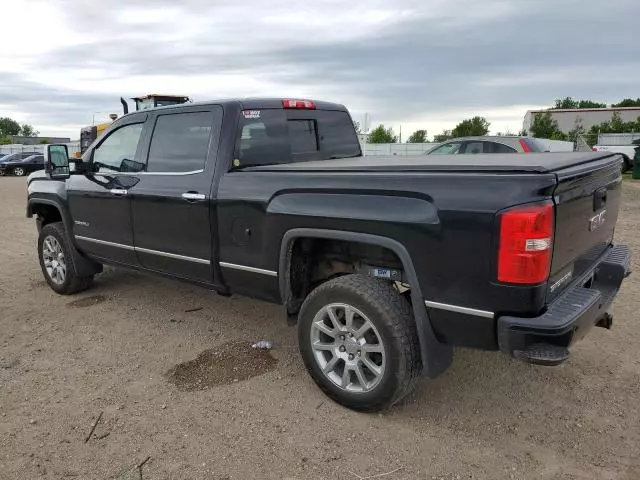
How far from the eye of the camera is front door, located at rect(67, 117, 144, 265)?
4566mm

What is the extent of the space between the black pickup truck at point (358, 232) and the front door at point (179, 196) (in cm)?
1

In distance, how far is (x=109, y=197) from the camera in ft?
15.4

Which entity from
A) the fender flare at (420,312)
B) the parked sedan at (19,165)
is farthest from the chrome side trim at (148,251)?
the parked sedan at (19,165)

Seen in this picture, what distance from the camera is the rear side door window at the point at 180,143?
400 cm

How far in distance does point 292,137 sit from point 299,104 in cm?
31

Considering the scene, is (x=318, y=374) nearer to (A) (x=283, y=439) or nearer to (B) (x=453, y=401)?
(A) (x=283, y=439)

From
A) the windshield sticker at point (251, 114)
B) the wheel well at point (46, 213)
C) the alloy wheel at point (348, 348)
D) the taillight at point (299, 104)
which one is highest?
the taillight at point (299, 104)

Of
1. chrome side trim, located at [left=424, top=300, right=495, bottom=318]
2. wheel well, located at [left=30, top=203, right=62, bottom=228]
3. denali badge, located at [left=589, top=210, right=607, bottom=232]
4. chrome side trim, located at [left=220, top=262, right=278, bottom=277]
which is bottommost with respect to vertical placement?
chrome side trim, located at [left=220, top=262, right=278, bottom=277]

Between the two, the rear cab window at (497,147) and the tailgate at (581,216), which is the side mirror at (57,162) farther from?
the rear cab window at (497,147)

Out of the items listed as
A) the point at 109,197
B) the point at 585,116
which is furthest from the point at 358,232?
the point at 585,116

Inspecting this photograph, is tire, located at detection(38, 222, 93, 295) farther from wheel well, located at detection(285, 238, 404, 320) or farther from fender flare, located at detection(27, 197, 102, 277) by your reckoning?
wheel well, located at detection(285, 238, 404, 320)

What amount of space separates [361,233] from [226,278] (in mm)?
1342

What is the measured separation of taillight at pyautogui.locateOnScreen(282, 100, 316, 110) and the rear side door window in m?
0.64

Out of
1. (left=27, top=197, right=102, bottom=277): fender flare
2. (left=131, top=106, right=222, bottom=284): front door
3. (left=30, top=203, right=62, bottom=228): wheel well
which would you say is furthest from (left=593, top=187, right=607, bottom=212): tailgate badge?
(left=30, top=203, right=62, bottom=228): wheel well
